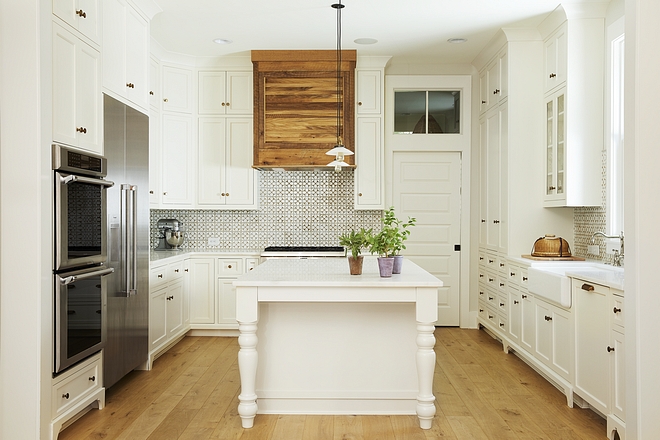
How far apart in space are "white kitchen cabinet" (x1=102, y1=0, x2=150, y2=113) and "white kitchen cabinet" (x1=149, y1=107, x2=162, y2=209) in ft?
3.09

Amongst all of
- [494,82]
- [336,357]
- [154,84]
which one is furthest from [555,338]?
[154,84]

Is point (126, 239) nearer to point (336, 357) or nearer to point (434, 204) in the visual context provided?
point (336, 357)

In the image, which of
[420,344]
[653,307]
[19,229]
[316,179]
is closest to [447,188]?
[316,179]

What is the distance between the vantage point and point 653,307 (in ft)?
6.58

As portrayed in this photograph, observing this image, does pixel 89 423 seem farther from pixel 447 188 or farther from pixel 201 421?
pixel 447 188

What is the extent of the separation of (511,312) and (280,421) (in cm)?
241

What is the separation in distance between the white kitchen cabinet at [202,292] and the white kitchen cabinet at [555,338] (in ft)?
10.2

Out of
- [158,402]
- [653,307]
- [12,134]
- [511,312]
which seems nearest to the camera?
[653,307]

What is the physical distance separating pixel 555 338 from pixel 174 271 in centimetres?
324

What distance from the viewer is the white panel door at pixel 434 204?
588 centimetres

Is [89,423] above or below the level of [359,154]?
below

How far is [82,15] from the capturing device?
10.00 ft

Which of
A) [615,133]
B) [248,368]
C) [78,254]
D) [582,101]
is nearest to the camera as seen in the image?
[78,254]

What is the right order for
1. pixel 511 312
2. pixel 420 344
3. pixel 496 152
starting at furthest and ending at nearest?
pixel 496 152 → pixel 511 312 → pixel 420 344
